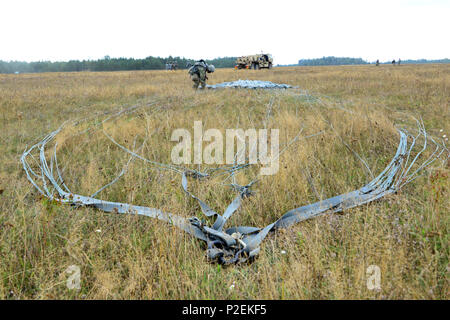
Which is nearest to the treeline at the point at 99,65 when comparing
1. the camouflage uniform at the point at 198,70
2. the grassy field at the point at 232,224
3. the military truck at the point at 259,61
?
the military truck at the point at 259,61

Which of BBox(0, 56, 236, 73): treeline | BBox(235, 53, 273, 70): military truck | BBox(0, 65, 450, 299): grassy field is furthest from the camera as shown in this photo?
BBox(0, 56, 236, 73): treeline

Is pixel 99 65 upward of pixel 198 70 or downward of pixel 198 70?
upward

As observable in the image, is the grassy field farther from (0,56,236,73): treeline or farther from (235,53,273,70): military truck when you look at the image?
(0,56,236,73): treeline

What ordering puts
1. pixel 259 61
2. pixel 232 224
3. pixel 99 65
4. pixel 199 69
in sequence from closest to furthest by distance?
pixel 232 224 < pixel 199 69 < pixel 259 61 < pixel 99 65

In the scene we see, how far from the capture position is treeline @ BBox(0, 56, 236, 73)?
255 ft

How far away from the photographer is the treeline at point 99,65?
77875 millimetres

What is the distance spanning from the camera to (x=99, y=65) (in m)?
81.9

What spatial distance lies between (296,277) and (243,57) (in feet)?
140

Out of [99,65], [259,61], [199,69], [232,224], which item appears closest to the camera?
[232,224]

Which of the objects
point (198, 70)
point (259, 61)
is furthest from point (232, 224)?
point (259, 61)

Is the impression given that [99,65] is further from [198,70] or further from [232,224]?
[232,224]

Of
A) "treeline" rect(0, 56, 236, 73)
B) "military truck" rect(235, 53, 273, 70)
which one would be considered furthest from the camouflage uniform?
"treeline" rect(0, 56, 236, 73)

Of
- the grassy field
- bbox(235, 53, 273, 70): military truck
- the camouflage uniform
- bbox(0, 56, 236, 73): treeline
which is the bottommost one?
the grassy field

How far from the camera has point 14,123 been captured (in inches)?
247
